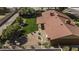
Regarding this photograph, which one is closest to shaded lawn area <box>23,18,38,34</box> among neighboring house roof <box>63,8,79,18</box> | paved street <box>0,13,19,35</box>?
paved street <box>0,13,19,35</box>

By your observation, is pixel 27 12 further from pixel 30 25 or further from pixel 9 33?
pixel 9 33

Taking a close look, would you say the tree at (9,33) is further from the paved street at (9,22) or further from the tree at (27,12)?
the tree at (27,12)

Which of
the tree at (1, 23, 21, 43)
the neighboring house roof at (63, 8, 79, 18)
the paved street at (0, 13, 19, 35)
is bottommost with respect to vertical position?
the tree at (1, 23, 21, 43)

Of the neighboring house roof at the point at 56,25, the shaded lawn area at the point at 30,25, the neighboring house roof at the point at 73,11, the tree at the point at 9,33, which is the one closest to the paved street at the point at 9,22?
the tree at the point at 9,33

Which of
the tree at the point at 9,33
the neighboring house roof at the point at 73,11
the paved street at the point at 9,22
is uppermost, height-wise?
the neighboring house roof at the point at 73,11

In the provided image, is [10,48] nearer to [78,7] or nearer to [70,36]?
[70,36]

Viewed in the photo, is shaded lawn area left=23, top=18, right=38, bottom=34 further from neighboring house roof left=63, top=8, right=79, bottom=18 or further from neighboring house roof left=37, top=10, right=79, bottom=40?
neighboring house roof left=63, top=8, right=79, bottom=18
